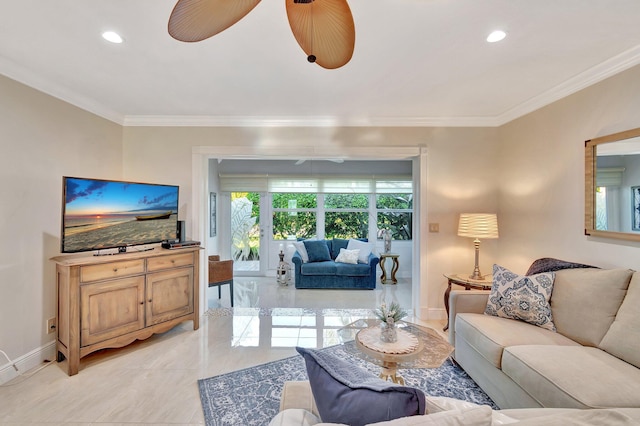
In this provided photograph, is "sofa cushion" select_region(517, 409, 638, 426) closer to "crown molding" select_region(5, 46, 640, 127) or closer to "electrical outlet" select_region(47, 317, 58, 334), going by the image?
"crown molding" select_region(5, 46, 640, 127)

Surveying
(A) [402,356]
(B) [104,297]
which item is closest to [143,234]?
(B) [104,297]

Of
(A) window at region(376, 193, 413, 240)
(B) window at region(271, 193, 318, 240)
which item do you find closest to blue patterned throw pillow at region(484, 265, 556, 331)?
(A) window at region(376, 193, 413, 240)

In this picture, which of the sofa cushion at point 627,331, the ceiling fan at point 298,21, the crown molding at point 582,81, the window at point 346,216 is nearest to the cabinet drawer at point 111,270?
the ceiling fan at point 298,21

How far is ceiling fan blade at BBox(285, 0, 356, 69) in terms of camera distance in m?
1.18

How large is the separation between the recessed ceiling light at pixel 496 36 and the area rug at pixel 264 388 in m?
2.32

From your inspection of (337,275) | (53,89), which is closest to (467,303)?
(337,275)

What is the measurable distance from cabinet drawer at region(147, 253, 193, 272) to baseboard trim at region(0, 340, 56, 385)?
3.47 feet

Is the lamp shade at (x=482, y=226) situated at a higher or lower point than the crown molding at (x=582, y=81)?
lower

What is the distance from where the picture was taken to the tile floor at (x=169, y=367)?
188cm

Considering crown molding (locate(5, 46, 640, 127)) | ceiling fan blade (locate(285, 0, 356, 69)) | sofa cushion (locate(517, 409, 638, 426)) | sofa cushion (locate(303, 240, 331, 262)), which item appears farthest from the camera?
sofa cushion (locate(303, 240, 331, 262))

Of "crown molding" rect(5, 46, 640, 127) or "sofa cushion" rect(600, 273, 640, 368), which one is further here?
"crown molding" rect(5, 46, 640, 127)

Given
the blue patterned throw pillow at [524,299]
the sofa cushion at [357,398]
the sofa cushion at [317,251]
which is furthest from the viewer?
the sofa cushion at [317,251]

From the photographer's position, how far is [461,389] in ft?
6.97

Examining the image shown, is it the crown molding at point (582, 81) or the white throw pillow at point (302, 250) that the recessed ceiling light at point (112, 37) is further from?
the white throw pillow at point (302, 250)
